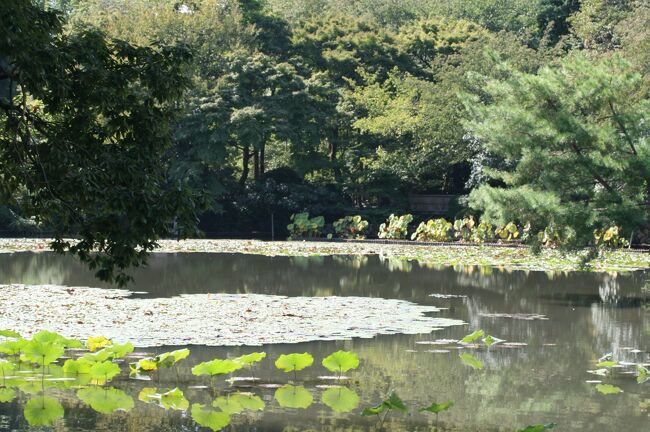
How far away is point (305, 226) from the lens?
39.3 metres

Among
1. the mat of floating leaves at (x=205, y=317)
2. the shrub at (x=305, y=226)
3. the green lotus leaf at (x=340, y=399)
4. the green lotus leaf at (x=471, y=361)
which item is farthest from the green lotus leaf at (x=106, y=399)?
the shrub at (x=305, y=226)

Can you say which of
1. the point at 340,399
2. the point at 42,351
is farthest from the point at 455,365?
the point at 42,351

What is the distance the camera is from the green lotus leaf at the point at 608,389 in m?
10.4

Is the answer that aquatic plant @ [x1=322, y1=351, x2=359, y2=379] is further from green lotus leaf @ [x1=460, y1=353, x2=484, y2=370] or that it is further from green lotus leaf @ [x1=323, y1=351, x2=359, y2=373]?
green lotus leaf @ [x1=460, y1=353, x2=484, y2=370]

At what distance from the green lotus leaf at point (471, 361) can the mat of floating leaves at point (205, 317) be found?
5.61ft

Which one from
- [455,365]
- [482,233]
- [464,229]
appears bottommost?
[455,365]

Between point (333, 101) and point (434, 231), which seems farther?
point (333, 101)

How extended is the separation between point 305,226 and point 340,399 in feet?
97.3

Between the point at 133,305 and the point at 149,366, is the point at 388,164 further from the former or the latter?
the point at 149,366

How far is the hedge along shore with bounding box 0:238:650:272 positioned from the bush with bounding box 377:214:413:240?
1011 mm

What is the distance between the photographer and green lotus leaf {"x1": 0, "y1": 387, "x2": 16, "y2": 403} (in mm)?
9312

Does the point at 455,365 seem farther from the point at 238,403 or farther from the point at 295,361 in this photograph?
→ the point at 238,403

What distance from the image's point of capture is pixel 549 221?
19.3 m

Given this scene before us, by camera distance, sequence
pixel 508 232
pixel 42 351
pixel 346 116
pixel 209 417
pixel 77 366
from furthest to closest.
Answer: pixel 346 116 → pixel 508 232 → pixel 77 366 → pixel 42 351 → pixel 209 417
